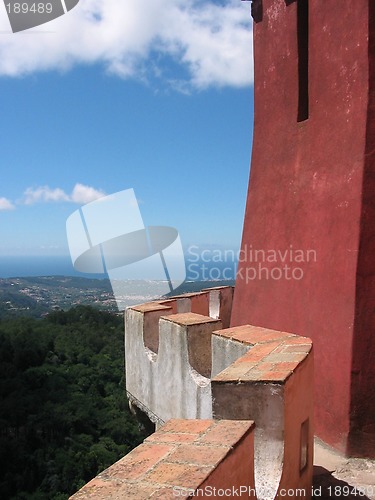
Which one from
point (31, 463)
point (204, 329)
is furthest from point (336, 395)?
point (31, 463)

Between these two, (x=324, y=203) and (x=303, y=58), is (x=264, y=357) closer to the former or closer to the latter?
(x=324, y=203)

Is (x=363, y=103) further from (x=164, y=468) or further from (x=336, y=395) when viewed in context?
(x=164, y=468)

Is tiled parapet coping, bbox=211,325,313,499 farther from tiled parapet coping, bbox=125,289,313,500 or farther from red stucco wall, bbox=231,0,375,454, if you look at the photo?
red stucco wall, bbox=231,0,375,454

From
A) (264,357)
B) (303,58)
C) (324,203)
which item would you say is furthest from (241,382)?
(303,58)

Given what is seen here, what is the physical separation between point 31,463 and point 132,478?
13478 millimetres

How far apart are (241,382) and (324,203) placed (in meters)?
2.34

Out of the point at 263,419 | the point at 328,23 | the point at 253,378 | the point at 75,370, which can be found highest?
the point at 328,23

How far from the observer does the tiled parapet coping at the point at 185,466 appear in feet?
4.98

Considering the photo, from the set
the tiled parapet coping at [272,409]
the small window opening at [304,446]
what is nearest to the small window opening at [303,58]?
the tiled parapet coping at [272,409]

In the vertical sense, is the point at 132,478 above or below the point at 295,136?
below

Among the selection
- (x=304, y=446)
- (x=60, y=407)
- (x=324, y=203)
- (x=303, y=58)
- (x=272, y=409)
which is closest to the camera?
(x=272, y=409)

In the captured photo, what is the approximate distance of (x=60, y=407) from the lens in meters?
15.5

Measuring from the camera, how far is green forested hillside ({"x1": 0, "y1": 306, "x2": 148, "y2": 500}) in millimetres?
12945

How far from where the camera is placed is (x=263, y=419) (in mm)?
2379
